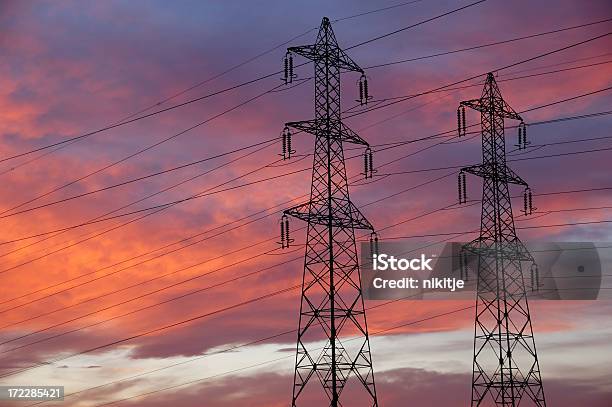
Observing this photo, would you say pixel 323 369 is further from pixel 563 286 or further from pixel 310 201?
pixel 563 286

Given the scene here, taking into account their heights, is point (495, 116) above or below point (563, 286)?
above

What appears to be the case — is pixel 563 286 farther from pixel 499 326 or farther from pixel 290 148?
pixel 290 148

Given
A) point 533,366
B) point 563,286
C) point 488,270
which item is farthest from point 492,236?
point 563,286

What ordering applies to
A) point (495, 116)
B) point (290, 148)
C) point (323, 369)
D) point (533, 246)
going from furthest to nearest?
1. point (533, 246)
2. point (495, 116)
3. point (290, 148)
4. point (323, 369)

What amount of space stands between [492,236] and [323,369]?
14971 millimetres

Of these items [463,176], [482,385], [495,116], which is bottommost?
[482,385]

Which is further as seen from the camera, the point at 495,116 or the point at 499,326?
the point at 495,116

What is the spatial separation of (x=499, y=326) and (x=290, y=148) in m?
16.2

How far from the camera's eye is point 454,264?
220 ft

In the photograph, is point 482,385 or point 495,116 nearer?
point 482,385

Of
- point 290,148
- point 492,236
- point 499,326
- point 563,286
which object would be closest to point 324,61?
point 290,148

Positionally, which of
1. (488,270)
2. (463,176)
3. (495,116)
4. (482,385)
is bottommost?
(482,385)

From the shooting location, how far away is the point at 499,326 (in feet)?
188

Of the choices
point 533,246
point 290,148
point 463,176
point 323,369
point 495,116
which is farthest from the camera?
point 533,246
